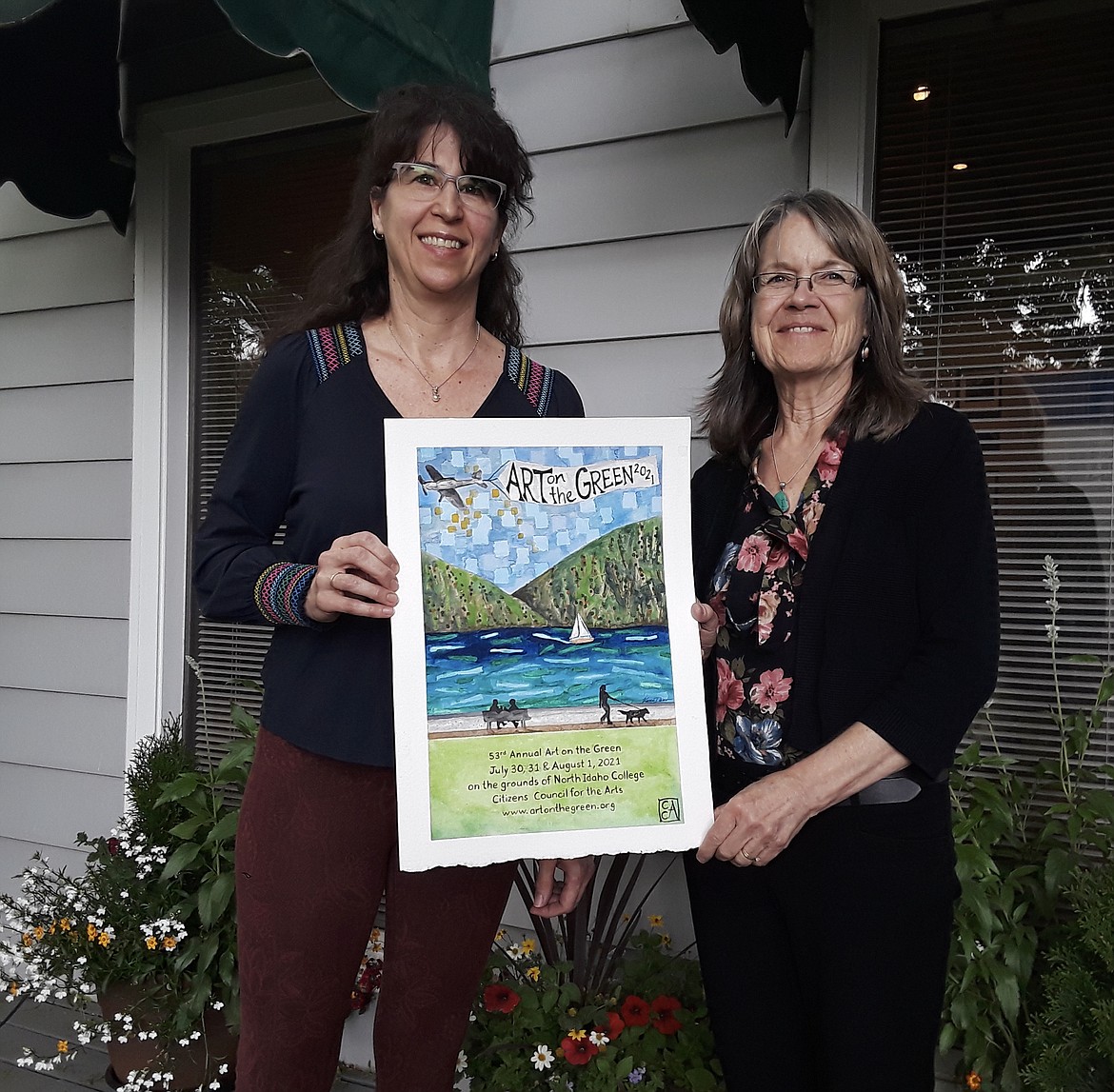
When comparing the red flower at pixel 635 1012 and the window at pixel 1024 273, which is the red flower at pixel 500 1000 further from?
the window at pixel 1024 273

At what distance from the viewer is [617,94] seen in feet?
7.41

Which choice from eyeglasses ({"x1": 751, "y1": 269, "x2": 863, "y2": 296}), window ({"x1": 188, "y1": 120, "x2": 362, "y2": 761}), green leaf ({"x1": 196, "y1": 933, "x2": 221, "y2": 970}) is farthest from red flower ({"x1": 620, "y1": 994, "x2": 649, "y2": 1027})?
window ({"x1": 188, "y1": 120, "x2": 362, "y2": 761})

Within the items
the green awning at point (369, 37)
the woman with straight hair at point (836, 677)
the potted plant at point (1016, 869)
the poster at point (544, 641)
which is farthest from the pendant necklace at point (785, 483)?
the green awning at point (369, 37)

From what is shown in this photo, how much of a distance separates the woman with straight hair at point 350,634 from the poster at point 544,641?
12 cm

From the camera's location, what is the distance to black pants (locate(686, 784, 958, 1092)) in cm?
119

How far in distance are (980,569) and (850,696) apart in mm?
232

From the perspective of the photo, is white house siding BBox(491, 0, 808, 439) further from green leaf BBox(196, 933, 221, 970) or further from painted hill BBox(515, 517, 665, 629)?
green leaf BBox(196, 933, 221, 970)

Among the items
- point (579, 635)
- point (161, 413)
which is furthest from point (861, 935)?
point (161, 413)

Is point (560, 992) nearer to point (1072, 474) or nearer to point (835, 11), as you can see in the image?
point (1072, 474)

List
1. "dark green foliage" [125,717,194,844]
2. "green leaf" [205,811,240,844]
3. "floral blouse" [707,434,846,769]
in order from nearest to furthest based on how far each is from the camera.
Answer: "floral blouse" [707,434,846,769]
"green leaf" [205,811,240,844]
"dark green foliage" [125,717,194,844]

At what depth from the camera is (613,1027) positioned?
1891 mm

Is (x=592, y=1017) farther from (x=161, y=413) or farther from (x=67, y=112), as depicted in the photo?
(x=67, y=112)

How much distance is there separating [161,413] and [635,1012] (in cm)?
223

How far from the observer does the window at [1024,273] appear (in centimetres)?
195
